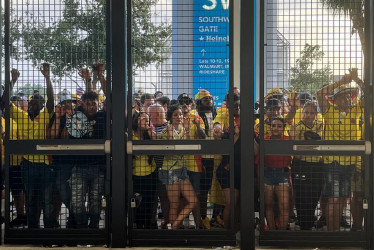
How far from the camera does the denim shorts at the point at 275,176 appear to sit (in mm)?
5438

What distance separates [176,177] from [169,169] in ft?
0.35

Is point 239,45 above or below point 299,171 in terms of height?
above

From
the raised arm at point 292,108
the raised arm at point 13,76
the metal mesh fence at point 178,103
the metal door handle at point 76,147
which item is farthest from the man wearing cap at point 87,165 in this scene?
the raised arm at point 292,108

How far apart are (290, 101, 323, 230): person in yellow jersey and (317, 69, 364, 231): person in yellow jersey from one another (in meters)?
0.09

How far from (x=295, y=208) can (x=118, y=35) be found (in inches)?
97.1

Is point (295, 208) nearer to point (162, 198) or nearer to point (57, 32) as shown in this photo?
point (162, 198)

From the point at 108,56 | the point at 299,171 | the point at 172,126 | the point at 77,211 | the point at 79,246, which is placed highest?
the point at 108,56

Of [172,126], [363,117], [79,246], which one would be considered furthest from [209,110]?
[79,246]

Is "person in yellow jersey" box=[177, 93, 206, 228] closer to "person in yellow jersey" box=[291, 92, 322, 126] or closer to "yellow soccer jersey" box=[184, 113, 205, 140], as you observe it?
"yellow soccer jersey" box=[184, 113, 205, 140]

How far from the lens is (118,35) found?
5262mm

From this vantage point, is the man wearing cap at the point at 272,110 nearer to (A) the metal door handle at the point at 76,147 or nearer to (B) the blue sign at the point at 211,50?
(B) the blue sign at the point at 211,50

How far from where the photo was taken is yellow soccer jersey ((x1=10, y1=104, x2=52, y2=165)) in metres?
5.40

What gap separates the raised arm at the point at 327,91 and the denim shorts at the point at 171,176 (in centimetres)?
152

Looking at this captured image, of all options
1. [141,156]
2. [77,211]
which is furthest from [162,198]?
[77,211]
